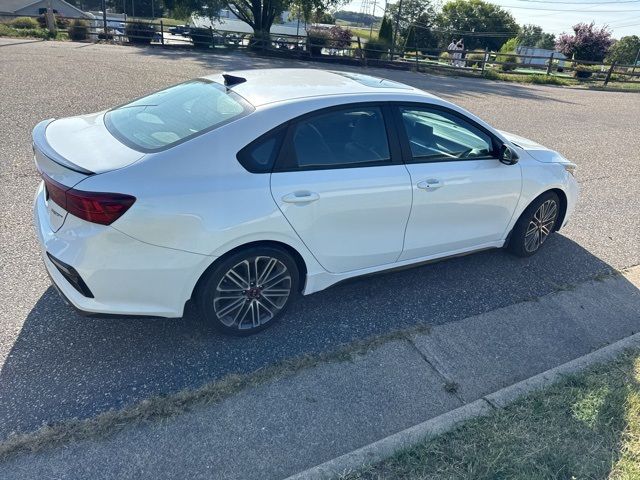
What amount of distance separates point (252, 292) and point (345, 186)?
923mm

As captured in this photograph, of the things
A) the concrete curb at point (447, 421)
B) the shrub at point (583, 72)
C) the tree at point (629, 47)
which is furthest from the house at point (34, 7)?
the tree at point (629, 47)

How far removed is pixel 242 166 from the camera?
110 inches

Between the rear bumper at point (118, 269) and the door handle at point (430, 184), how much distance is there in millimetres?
1620

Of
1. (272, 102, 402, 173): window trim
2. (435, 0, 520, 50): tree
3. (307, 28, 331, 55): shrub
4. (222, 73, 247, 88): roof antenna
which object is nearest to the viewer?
(272, 102, 402, 173): window trim

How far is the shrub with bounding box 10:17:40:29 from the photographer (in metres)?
26.3

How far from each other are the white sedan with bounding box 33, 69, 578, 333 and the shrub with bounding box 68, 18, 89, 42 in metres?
24.9

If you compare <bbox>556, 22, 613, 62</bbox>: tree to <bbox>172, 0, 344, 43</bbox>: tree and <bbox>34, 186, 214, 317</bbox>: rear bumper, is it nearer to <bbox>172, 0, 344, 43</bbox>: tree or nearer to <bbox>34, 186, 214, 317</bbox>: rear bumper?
<bbox>172, 0, 344, 43</bbox>: tree

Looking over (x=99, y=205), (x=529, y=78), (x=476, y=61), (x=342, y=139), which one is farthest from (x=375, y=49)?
(x=99, y=205)

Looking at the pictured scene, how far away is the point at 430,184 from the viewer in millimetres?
3475

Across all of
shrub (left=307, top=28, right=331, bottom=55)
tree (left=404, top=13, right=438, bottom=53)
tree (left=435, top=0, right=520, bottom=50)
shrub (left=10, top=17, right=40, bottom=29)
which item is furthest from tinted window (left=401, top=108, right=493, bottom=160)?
tree (left=435, top=0, right=520, bottom=50)

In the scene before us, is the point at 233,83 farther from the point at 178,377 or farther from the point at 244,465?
the point at 244,465

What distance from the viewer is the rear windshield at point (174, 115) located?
2869 millimetres

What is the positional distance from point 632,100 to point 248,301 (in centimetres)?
2369

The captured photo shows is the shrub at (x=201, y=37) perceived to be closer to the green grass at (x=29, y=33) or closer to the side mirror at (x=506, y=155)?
the green grass at (x=29, y=33)
